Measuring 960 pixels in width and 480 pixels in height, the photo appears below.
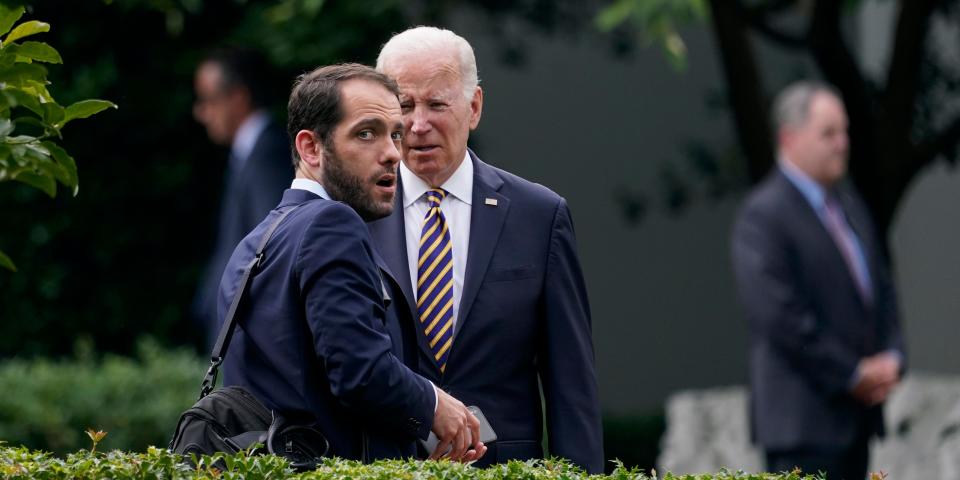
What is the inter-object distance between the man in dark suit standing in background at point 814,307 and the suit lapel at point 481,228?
142 inches

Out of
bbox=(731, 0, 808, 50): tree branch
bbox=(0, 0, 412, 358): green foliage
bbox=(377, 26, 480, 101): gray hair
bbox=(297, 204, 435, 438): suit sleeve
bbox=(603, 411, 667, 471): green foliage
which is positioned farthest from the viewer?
bbox=(603, 411, 667, 471): green foliage

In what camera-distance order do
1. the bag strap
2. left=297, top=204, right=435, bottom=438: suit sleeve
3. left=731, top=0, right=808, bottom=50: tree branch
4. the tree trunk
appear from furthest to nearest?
left=731, top=0, right=808, bottom=50: tree branch, the tree trunk, the bag strap, left=297, top=204, right=435, bottom=438: suit sleeve

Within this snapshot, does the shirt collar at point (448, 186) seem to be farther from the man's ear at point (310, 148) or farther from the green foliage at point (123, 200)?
the green foliage at point (123, 200)

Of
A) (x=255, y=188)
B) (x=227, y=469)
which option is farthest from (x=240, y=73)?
(x=227, y=469)

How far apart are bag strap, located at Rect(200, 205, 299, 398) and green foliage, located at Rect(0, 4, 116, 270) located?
50cm

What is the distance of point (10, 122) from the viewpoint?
3846 mm

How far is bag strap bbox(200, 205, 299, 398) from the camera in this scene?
4.19 meters

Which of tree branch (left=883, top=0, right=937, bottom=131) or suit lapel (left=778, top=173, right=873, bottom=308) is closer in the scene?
suit lapel (left=778, top=173, right=873, bottom=308)

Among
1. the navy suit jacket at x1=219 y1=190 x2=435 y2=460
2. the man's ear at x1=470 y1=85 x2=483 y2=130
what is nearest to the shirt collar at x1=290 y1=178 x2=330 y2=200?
the navy suit jacket at x1=219 y1=190 x2=435 y2=460

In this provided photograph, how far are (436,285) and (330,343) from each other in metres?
1.00

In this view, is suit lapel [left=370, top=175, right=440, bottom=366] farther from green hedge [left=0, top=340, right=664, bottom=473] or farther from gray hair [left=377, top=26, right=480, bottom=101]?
green hedge [left=0, top=340, right=664, bottom=473]

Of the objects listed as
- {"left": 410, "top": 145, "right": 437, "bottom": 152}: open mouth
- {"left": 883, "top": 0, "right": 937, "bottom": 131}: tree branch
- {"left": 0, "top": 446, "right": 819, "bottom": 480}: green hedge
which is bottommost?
{"left": 0, "top": 446, "right": 819, "bottom": 480}: green hedge

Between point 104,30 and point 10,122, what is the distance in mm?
8959

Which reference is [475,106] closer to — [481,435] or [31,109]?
[481,435]
